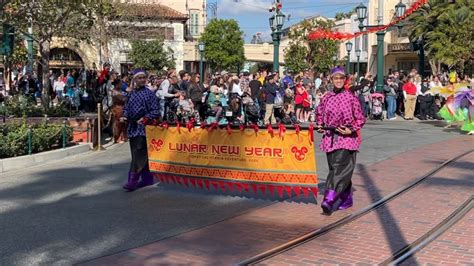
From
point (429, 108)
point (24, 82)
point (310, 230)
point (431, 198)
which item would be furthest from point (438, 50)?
point (310, 230)

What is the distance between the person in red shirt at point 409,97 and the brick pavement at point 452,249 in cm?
1697

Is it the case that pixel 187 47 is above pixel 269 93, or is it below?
above

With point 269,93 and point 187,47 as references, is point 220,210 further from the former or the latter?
point 187,47

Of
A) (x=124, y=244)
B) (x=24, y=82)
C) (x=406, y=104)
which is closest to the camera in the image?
(x=124, y=244)

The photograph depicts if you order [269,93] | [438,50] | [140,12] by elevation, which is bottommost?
[269,93]

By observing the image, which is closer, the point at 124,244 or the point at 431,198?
the point at 124,244

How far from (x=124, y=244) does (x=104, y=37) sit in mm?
29584

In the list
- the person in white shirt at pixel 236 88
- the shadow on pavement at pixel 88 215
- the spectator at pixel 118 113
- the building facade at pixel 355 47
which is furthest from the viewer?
the building facade at pixel 355 47

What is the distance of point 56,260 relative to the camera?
240 inches

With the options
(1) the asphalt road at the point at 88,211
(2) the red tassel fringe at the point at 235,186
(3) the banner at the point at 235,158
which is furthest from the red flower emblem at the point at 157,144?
(1) the asphalt road at the point at 88,211

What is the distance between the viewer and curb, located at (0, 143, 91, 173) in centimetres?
1190

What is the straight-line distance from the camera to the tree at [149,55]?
46.4 meters

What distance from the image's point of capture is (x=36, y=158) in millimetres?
12586

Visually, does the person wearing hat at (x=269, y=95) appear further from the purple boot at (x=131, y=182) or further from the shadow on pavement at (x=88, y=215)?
the purple boot at (x=131, y=182)
